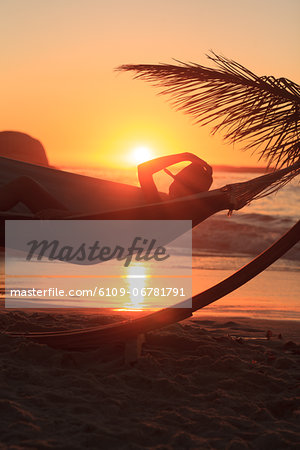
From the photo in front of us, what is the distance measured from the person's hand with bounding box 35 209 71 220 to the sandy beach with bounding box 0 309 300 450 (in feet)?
2.76

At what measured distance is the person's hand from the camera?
394cm

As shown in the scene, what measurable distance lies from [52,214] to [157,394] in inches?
52.3

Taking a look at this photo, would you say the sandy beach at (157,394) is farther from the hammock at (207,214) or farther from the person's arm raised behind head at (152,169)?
the person's arm raised behind head at (152,169)

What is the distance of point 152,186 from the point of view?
403 centimetres

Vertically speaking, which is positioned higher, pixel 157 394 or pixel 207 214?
pixel 207 214

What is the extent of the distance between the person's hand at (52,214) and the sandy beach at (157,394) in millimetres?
840

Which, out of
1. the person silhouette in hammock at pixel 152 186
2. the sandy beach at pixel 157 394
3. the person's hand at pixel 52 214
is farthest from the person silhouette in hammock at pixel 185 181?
the sandy beach at pixel 157 394

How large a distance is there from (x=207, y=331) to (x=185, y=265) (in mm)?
5571

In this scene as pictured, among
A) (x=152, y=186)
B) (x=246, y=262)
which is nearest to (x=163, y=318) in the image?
(x=152, y=186)

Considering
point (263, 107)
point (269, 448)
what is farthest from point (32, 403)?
point (263, 107)

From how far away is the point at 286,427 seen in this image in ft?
9.78

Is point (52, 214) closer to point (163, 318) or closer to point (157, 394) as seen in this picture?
point (163, 318)

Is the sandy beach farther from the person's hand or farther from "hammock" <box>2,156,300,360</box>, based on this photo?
the person's hand

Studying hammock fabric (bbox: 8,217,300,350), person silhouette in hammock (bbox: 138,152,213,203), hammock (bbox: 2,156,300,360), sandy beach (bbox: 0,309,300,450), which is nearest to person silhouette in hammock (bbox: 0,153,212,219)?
person silhouette in hammock (bbox: 138,152,213,203)
